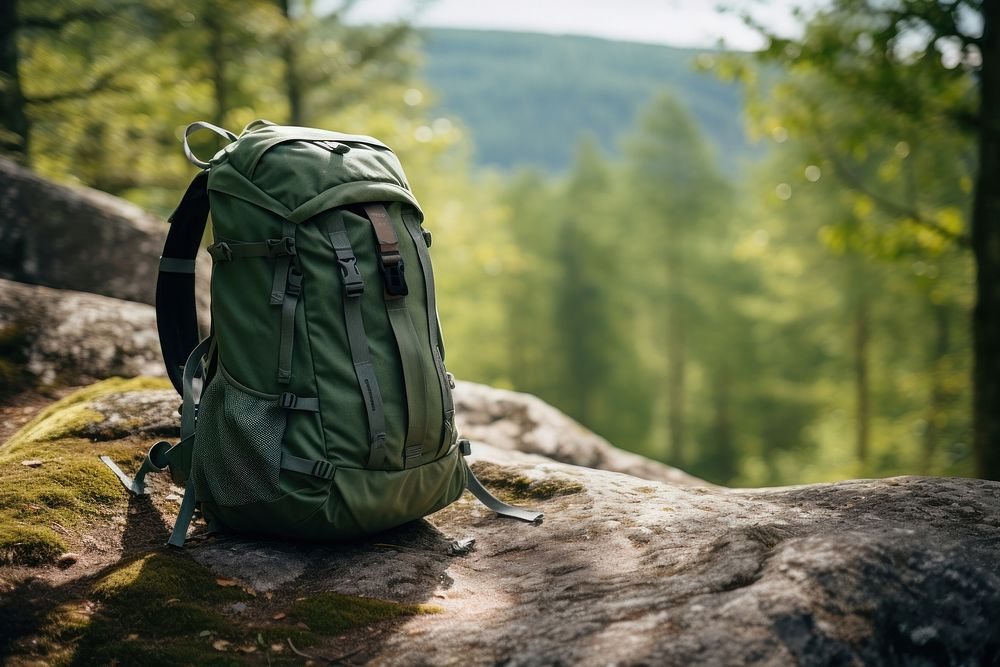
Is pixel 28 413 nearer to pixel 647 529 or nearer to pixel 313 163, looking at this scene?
pixel 313 163

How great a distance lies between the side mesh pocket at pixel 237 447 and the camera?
2.68m

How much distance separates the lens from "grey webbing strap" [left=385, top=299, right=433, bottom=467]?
9.28 ft

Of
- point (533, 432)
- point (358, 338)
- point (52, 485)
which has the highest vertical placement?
point (358, 338)

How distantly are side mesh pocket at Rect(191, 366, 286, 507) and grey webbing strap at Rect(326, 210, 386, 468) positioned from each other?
0.32 meters

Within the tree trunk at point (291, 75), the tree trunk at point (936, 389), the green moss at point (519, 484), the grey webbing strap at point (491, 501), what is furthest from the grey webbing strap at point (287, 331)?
the tree trunk at point (291, 75)

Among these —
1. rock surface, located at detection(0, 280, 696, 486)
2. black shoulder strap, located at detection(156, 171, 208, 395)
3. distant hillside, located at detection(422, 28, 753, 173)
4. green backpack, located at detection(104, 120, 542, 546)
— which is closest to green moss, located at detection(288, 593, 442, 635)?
green backpack, located at detection(104, 120, 542, 546)

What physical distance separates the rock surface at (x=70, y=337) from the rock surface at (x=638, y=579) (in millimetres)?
1159

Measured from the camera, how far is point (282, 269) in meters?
2.74

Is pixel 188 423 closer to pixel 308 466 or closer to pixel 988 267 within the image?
pixel 308 466

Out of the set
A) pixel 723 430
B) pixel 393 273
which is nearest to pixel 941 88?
pixel 393 273

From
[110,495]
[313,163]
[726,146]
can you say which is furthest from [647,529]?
[726,146]

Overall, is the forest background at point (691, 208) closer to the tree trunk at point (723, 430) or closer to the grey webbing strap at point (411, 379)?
the tree trunk at point (723, 430)

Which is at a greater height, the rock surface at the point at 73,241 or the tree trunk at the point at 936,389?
the rock surface at the point at 73,241

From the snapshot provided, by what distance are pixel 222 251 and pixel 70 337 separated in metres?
2.42
